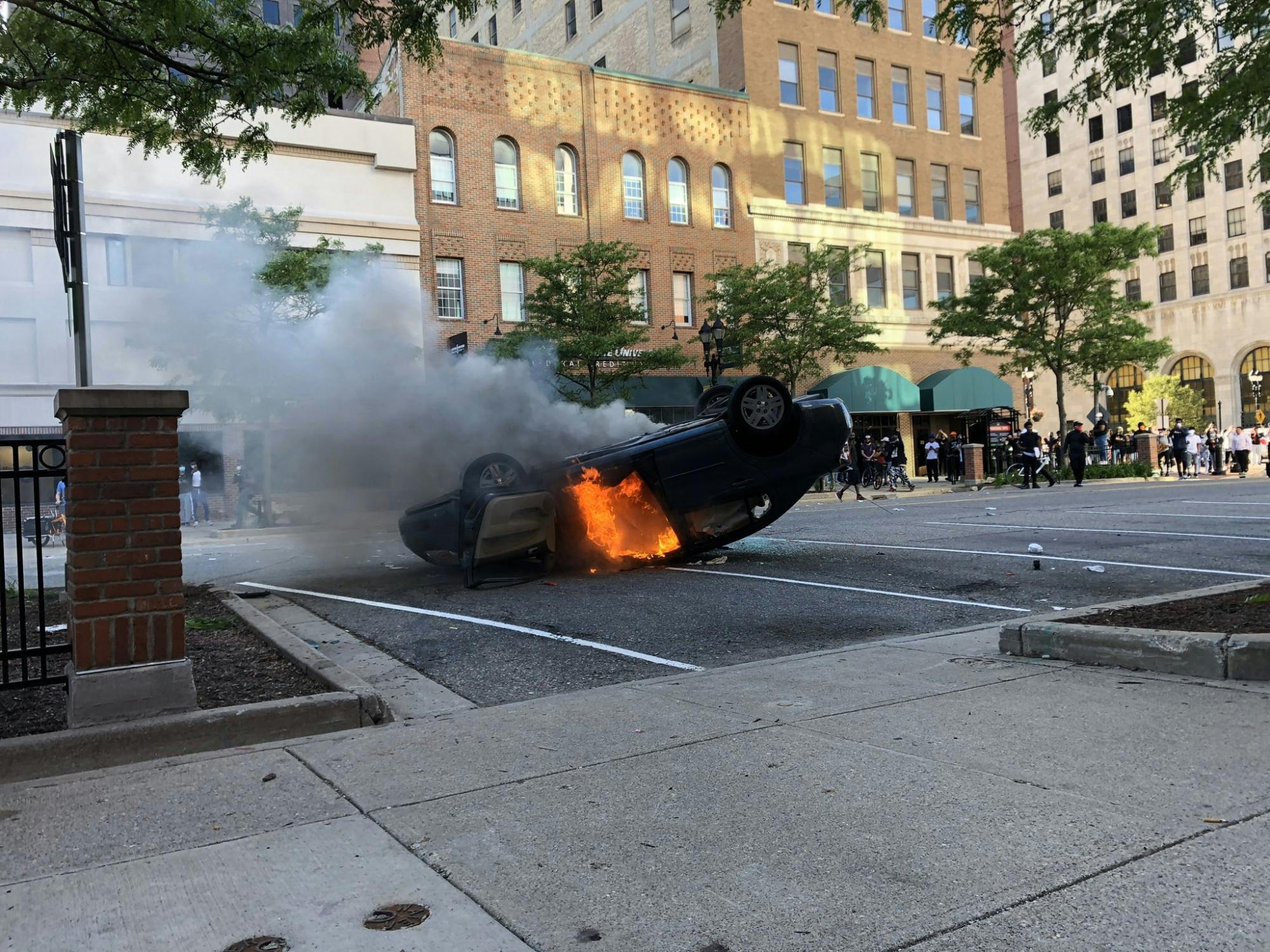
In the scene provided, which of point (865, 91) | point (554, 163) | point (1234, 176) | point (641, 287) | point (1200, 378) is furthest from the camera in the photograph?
point (1200, 378)

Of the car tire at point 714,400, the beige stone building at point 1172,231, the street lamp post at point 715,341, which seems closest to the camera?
the car tire at point 714,400

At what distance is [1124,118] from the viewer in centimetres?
6200

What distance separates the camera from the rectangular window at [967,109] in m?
39.4

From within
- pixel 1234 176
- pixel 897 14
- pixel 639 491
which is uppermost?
pixel 897 14

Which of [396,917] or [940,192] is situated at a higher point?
[940,192]

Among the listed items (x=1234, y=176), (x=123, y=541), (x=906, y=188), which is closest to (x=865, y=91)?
(x=906, y=188)

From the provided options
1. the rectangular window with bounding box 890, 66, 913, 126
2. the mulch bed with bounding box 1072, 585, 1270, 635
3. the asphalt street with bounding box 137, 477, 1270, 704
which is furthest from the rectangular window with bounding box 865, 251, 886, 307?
the mulch bed with bounding box 1072, 585, 1270, 635

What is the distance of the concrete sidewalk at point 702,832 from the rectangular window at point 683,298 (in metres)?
28.9

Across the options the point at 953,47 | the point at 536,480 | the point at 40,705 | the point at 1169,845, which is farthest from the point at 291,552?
the point at 953,47

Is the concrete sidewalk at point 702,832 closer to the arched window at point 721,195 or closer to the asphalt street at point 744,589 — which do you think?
the asphalt street at point 744,589

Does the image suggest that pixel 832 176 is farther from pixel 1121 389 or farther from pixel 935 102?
pixel 1121 389

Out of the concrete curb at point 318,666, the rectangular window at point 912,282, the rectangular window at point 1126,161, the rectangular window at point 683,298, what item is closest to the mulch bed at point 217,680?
the concrete curb at point 318,666

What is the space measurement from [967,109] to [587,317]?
23024 mm

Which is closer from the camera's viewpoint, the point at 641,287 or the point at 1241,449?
the point at 1241,449
